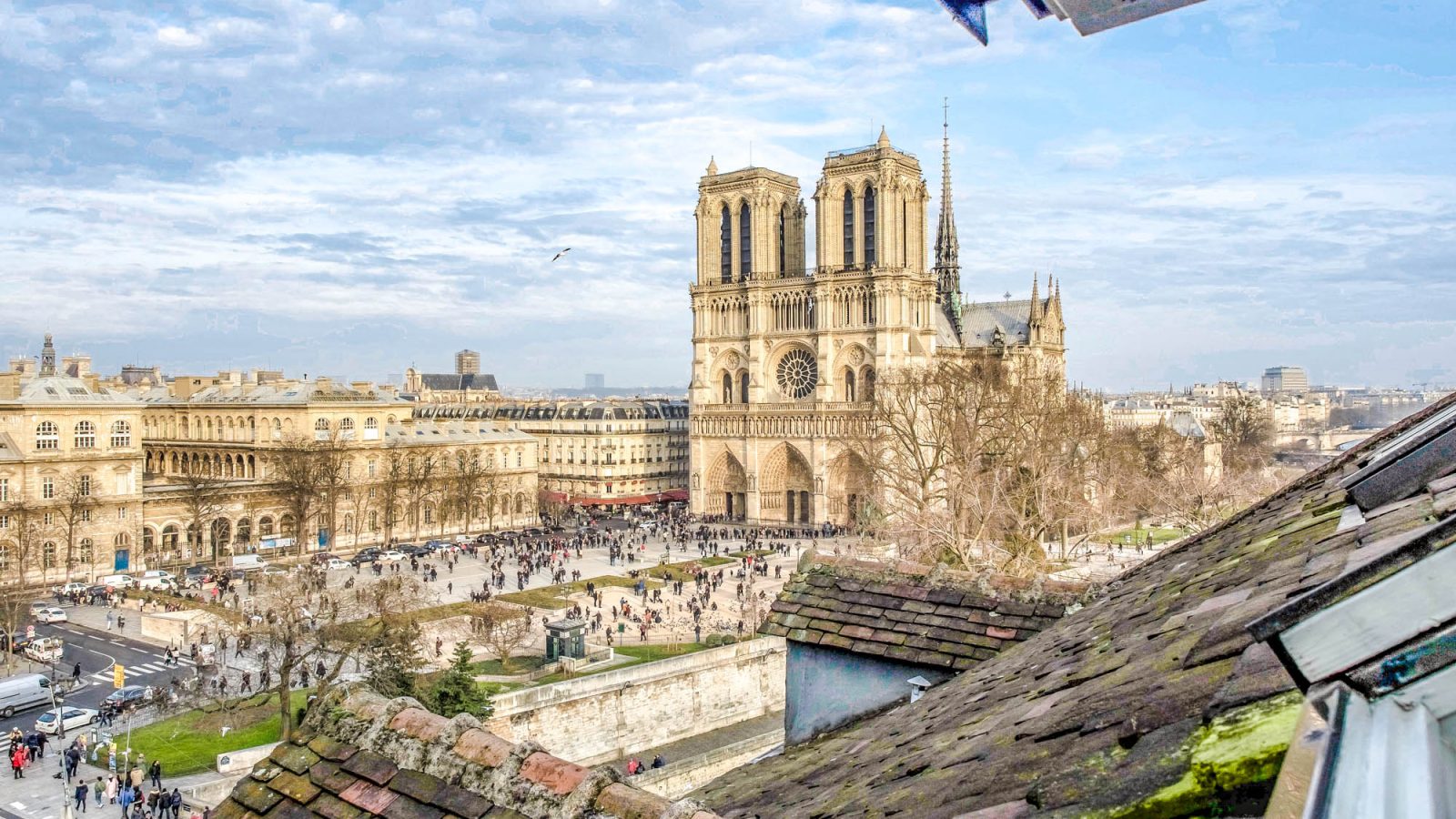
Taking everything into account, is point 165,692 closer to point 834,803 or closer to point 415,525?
point 834,803

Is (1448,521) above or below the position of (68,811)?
above

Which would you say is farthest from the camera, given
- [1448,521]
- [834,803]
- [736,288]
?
[736,288]

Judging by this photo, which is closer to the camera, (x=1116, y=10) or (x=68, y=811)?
(x=1116, y=10)

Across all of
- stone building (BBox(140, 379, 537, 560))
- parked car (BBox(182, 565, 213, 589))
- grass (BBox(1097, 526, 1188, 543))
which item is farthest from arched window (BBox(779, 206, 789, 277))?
parked car (BBox(182, 565, 213, 589))

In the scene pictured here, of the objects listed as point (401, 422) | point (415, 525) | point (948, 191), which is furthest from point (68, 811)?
point (948, 191)

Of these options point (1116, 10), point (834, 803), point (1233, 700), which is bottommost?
point (834, 803)

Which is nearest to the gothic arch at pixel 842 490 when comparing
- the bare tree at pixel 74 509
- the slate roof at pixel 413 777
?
the bare tree at pixel 74 509

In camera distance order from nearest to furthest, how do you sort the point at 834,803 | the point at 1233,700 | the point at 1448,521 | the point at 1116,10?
the point at 1448,521
the point at 1233,700
the point at 1116,10
the point at 834,803
